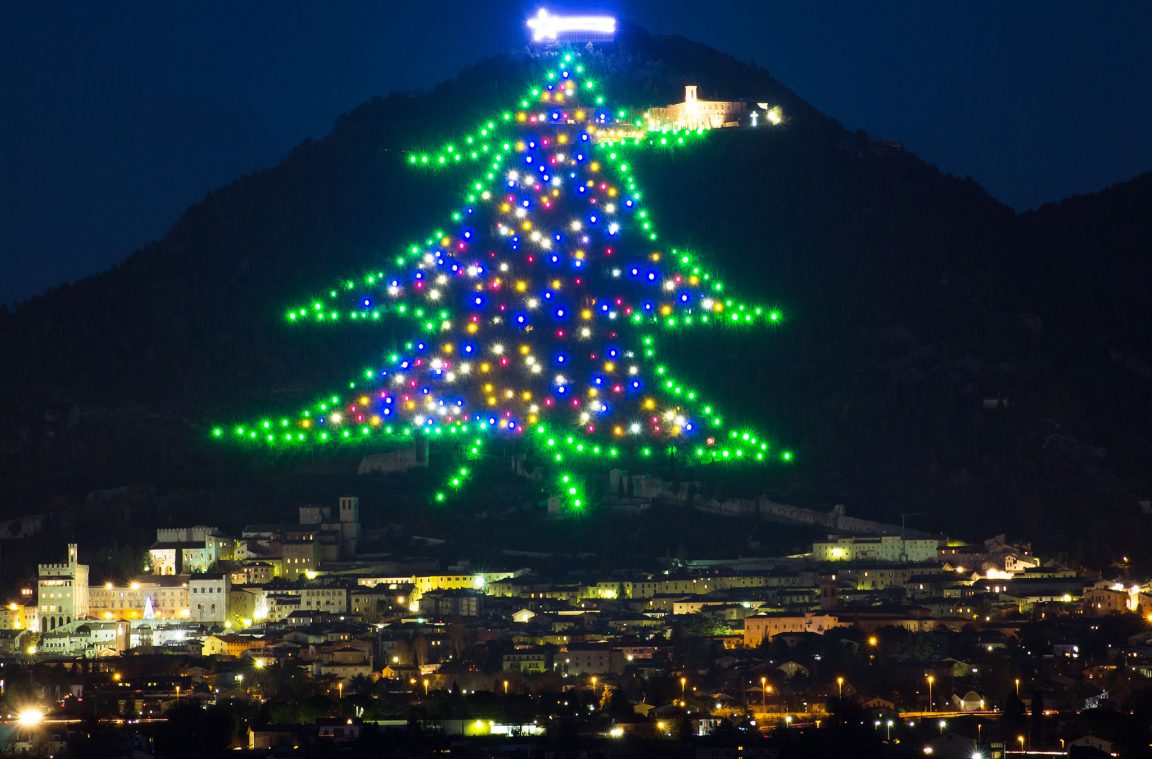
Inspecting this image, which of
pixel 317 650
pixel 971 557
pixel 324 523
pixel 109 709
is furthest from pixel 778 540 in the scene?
pixel 109 709

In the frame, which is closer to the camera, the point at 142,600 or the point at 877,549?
the point at 142,600

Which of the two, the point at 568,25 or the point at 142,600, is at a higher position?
the point at 568,25

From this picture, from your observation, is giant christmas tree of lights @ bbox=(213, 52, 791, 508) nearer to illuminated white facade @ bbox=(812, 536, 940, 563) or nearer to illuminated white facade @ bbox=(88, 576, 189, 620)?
illuminated white facade @ bbox=(812, 536, 940, 563)

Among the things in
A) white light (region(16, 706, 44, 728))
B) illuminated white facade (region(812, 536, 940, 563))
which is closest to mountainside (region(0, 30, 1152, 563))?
illuminated white facade (region(812, 536, 940, 563))

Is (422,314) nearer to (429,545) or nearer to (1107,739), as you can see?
(429,545)

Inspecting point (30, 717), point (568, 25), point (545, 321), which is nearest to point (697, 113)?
point (568, 25)

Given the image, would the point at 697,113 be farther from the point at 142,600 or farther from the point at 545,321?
the point at 142,600
